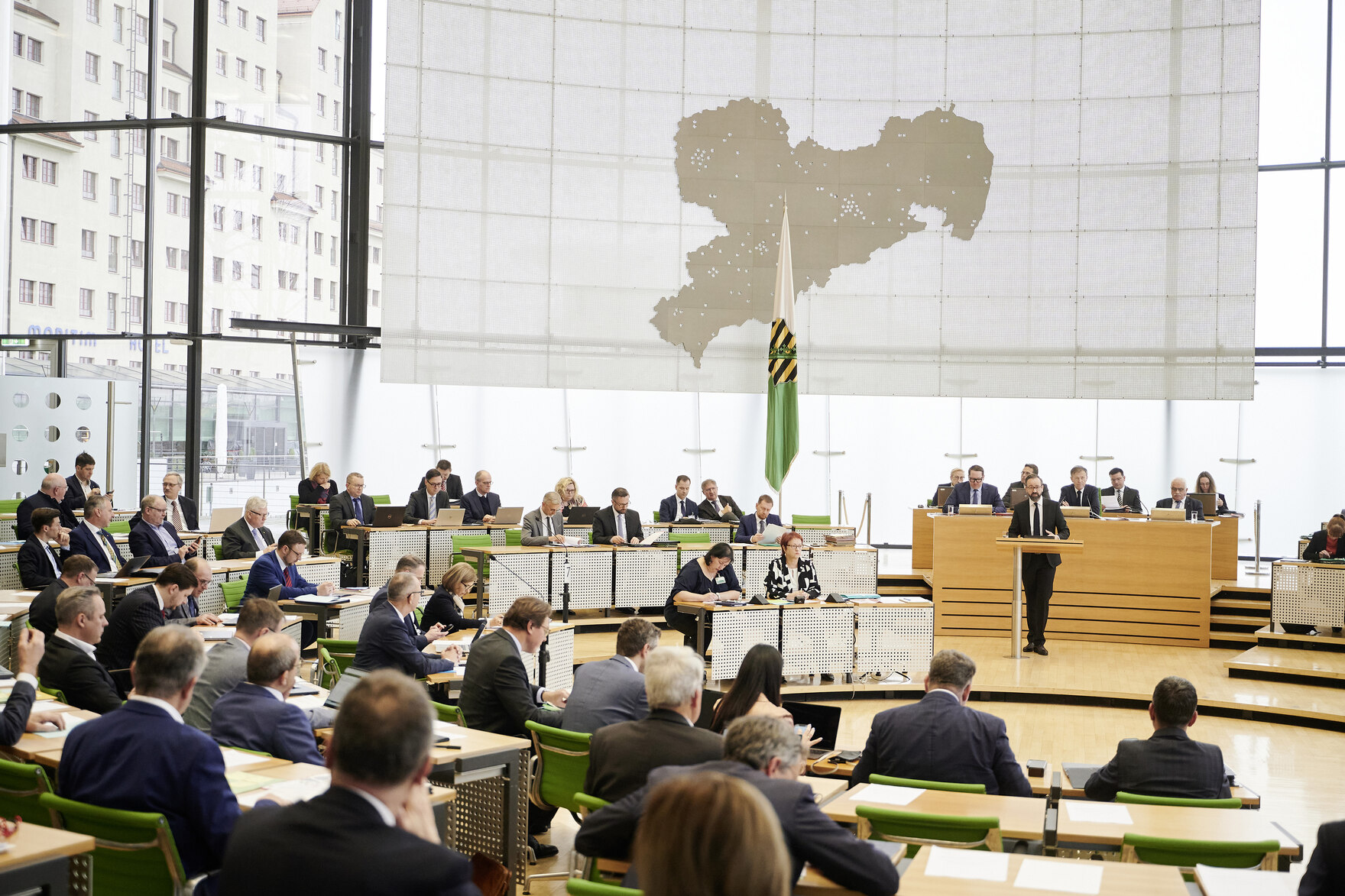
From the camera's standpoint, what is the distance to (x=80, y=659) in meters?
4.88

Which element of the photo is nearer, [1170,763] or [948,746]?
[1170,763]

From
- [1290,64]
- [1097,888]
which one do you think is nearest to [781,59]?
[1290,64]

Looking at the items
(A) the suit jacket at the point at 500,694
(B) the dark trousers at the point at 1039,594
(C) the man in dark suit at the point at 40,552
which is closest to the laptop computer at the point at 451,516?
(C) the man in dark suit at the point at 40,552

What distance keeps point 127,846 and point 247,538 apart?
6739mm

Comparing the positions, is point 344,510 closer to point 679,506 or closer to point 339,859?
point 679,506

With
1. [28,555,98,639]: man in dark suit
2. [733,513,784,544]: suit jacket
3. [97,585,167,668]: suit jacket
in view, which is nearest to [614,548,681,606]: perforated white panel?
[733,513,784,544]: suit jacket

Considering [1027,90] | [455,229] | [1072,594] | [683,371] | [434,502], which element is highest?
[1027,90]

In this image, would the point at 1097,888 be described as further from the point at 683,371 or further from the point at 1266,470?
the point at 1266,470

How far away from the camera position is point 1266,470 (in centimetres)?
1570

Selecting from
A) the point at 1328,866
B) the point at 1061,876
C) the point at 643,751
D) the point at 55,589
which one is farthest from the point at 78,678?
the point at 1328,866

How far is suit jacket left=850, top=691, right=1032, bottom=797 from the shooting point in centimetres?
431

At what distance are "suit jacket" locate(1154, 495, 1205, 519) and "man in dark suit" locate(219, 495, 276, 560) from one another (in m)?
9.47

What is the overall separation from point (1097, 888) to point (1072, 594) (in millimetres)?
8939

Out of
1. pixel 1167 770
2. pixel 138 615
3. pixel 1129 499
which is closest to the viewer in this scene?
pixel 1167 770
